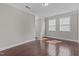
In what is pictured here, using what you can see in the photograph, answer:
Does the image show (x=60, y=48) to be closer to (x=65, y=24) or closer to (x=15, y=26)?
(x=65, y=24)

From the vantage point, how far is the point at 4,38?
2643mm

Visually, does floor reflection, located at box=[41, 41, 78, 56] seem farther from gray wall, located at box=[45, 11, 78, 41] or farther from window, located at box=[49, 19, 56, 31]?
window, located at box=[49, 19, 56, 31]

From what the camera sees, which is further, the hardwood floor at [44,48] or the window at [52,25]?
the window at [52,25]

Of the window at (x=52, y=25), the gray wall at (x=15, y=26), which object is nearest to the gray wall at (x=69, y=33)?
the window at (x=52, y=25)

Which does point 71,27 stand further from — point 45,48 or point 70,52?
point 45,48

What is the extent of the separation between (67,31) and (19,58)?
1.19m

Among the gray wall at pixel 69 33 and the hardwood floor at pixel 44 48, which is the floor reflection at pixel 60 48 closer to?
the hardwood floor at pixel 44 48

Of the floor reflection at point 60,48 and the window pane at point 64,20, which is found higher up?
the window pane at point 64,20

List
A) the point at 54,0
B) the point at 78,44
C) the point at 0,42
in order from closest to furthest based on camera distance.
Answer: the point at 54,0, the point at 78,44, the point at 0,42

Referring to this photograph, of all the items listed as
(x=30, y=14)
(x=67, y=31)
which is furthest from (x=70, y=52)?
(x=30, y=14)

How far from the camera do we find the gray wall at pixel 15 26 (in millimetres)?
2281

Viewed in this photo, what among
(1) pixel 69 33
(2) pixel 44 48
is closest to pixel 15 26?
(2) pixel 44 48

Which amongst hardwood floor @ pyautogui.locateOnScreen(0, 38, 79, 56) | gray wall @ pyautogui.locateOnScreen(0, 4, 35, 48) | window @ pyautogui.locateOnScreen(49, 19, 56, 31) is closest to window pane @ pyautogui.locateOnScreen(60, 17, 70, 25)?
window @ pyautogui.locateOnScreen(49, 19, 56, 31)

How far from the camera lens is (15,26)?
257 cm
